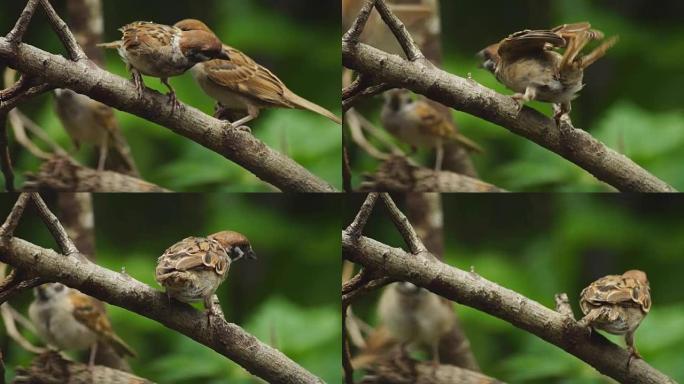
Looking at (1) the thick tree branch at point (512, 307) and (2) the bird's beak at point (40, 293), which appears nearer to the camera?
(1) the thick tree branch at point (512, 307)

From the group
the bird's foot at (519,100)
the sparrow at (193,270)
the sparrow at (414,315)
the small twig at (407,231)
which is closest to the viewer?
the sparrow at (193,270)

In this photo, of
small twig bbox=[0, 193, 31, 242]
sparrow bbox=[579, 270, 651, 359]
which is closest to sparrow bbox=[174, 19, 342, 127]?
small twig bbox=[0, 193, 31, 242]

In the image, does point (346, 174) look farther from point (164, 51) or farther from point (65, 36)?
point (65, 36)

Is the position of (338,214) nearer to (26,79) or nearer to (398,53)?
(398,53)

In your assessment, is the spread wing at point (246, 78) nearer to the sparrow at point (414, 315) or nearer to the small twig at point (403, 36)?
the small twig at point (403, 36)

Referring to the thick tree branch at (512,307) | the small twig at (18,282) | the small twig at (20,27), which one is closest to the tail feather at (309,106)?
the thick tree branch at (512,307)

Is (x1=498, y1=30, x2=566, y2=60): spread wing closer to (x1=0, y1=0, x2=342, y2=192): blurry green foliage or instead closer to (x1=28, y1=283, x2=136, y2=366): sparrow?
(x1=0, y1=0, x2=342, y2=192): blurry green foliage

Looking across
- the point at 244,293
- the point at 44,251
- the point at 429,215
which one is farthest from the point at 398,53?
the point at 44,251

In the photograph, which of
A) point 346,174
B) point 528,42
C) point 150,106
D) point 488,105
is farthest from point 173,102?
point 528,42
